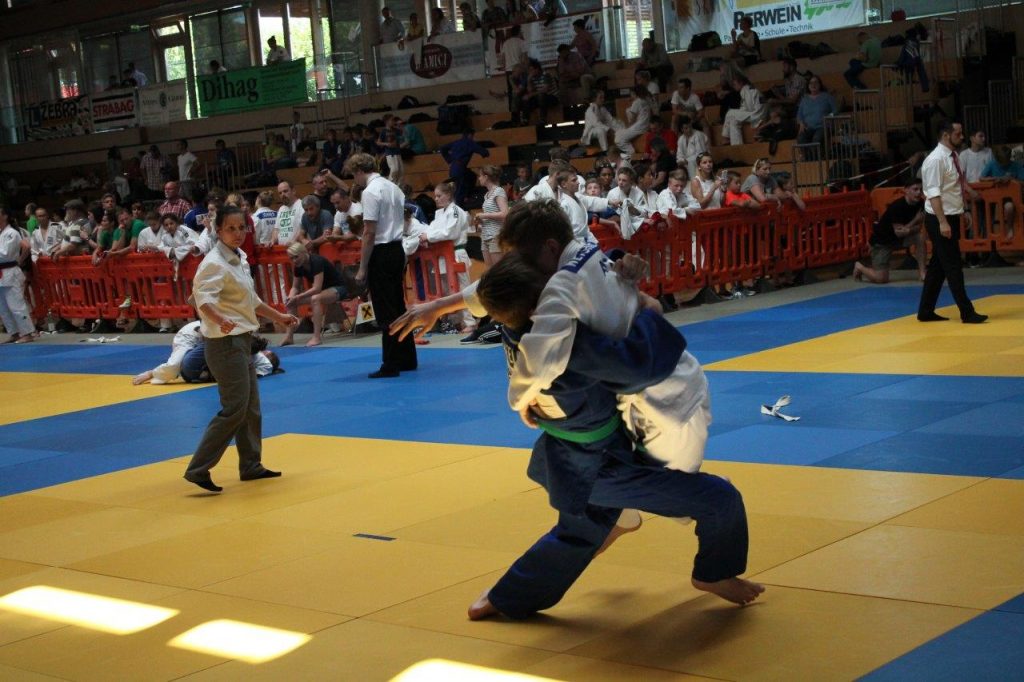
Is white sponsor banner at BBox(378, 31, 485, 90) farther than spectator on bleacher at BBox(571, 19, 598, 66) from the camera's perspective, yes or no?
Yes

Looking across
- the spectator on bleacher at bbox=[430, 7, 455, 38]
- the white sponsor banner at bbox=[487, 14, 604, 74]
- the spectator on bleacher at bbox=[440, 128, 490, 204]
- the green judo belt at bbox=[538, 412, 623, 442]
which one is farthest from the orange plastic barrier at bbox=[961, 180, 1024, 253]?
the spectator on bleacher at bbox=[430, 7, 455, 38]

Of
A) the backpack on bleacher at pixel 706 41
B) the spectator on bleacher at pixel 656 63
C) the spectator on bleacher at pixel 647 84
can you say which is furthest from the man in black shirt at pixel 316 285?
the backpack on bleacher at pixel 706 41

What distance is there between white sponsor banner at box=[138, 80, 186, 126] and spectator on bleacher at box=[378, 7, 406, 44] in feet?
23.5

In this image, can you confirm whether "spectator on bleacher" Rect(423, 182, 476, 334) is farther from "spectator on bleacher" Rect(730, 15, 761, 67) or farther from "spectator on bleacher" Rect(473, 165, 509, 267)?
"spectator on bleacher" Rect(730, 15, 761, 67)

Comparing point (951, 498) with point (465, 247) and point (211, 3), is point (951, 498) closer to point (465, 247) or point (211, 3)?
point (465, 247)

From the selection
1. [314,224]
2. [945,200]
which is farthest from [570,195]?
[314,224]

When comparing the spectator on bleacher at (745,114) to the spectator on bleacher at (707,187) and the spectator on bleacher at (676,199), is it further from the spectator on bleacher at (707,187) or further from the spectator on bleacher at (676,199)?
the spectator on bleacher at (676,199)

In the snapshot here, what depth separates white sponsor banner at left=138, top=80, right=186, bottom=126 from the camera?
3791 centimetres

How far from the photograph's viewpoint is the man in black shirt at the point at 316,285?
643 inches

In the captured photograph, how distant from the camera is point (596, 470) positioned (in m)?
5.05

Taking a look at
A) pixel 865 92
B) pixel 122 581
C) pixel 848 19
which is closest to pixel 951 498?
pixel 122 581

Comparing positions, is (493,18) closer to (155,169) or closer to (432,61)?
(432,61)

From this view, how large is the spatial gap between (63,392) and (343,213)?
15.3 ft

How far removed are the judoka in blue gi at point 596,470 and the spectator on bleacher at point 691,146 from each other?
19.4 metres
